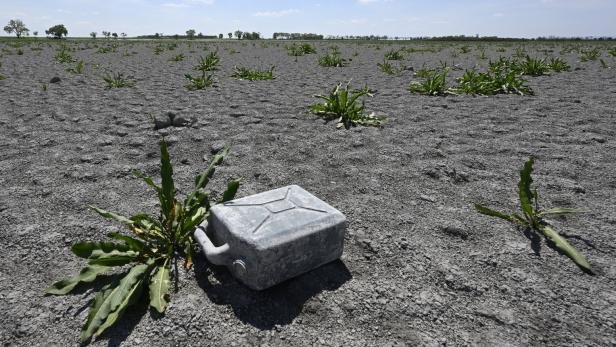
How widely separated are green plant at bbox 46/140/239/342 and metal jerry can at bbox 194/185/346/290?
0.53ft

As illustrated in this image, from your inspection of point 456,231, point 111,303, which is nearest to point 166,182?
point 111,303

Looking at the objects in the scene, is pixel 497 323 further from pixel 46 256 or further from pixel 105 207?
pixel 105 207

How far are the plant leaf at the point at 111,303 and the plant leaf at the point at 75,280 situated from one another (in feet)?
0.52

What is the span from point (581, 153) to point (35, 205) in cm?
461

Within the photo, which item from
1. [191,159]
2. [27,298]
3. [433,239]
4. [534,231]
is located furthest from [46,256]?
[534,231]

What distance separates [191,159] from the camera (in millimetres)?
3379

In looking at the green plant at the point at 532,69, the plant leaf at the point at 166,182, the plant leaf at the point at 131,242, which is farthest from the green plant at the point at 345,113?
the green plant at the point at 532,69

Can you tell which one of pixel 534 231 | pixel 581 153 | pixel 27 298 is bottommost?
pixel 27 298

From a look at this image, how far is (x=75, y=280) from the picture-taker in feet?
5.58

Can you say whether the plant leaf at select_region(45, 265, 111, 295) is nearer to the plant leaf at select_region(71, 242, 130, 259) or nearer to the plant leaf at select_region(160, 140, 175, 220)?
the plant leaf at select_region(71, 242, 130, 259)

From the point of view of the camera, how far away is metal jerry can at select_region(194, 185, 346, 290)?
1633 mm

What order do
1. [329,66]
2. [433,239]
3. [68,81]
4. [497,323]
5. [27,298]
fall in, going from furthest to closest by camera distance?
1. [329,66]
2. [68,81]
3. [433,239]
4. [27,298]
5. [497,323]

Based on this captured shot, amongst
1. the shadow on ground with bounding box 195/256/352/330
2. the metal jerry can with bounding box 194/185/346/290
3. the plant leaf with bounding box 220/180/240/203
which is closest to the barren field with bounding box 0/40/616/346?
the shadow on ground with bounding box 195/256/352/330

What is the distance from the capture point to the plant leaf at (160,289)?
160 cm
